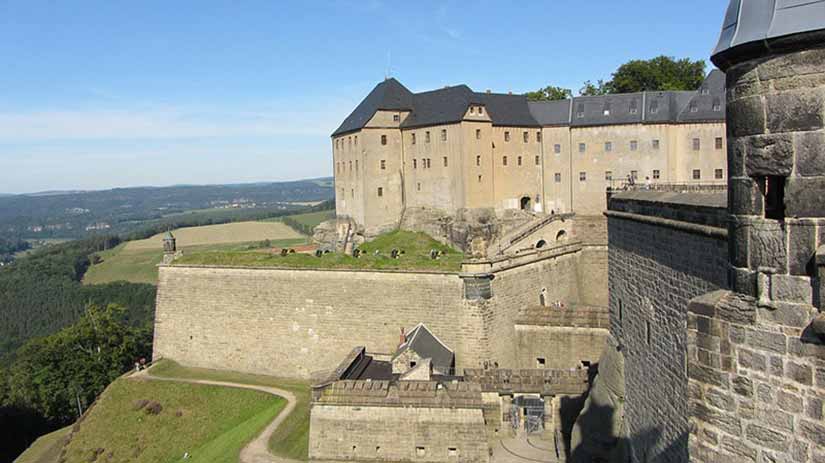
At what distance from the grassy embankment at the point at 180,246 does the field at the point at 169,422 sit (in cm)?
7124

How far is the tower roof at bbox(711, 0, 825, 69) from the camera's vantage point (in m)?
3.71

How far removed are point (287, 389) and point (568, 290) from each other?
1373 centimetres

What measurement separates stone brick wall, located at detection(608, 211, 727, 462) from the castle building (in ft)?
85.0

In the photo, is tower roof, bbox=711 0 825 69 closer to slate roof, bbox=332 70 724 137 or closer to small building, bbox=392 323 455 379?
small building, bbox=392 323 455 379

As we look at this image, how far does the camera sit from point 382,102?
41531 millimetres

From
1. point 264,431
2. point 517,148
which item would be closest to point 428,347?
point 264,431

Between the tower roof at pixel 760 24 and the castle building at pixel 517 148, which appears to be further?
the castle building at pixel 517 148

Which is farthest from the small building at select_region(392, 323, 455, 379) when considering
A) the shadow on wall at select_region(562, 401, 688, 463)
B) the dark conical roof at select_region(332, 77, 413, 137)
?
the dark conical roof at select_region(332, 77, 413, 137)

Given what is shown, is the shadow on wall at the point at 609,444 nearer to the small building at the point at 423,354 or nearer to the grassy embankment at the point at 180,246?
the small building at the point at 423,354

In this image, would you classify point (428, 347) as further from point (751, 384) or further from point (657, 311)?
point (751, 384)

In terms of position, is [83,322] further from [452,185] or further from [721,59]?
[721,59]

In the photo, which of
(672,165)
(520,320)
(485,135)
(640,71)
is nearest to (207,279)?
(520,320)

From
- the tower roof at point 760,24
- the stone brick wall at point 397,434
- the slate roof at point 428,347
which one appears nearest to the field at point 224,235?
the slate roof at point 428,347

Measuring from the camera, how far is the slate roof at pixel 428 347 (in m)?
24.2
